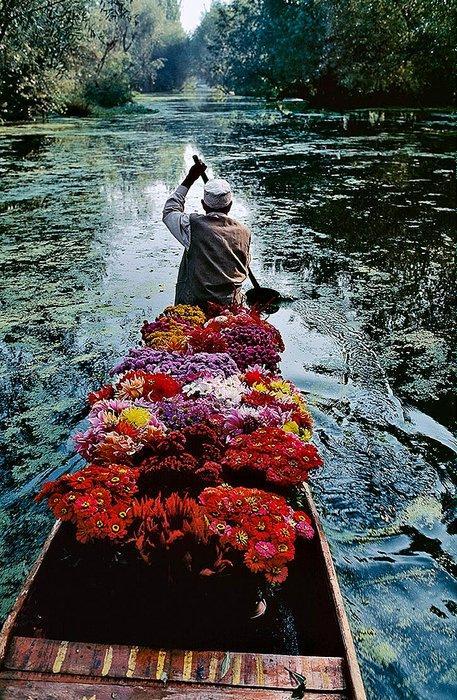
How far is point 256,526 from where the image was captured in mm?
2883

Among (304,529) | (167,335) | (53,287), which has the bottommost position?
(53,287)

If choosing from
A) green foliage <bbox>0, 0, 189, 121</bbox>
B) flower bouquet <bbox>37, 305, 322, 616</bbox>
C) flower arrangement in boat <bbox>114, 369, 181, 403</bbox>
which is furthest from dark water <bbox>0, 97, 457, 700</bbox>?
green foliage <bbox>0, 0, 189, 121</bbox>

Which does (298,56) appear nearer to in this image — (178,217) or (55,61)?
(55,61)

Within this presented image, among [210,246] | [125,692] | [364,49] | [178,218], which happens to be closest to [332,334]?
[210,246]

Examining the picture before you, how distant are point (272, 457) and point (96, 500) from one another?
3.09 feet

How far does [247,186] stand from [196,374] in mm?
11796

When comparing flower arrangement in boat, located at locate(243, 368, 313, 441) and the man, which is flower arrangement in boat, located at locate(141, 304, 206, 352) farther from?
flower arrangement in boat, located at locate(243, 368, 313, 441)

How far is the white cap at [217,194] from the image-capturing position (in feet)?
17.4

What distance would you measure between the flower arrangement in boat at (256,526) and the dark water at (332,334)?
33.5 inches

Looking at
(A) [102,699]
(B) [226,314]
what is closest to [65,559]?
(A) [102,699]

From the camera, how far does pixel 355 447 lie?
494 cm

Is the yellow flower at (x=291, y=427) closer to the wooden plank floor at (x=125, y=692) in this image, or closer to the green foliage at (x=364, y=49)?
the wooden plank floor at (x=125, y=692)

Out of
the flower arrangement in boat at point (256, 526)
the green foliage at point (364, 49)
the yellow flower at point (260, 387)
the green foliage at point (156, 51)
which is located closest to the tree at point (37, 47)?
the green foliage at point (364, 49)

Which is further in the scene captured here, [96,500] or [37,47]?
[37,47]
